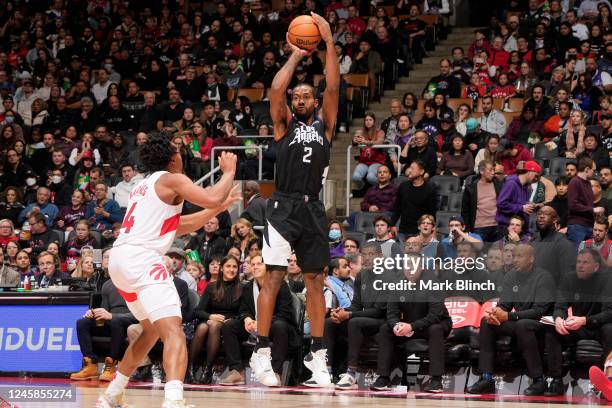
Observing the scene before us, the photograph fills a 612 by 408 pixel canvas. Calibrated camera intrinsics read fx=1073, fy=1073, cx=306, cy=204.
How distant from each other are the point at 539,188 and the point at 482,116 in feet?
9.15

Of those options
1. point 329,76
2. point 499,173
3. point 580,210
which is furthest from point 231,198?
point 499,173

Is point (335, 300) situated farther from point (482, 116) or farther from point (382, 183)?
point (482, 116)

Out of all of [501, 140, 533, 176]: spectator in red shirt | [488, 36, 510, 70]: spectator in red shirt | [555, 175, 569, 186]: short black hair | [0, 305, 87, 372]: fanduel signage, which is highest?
[488, 36, 510, 70]: spectator in red shirt

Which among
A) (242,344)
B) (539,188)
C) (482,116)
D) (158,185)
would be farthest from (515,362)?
(482,116)

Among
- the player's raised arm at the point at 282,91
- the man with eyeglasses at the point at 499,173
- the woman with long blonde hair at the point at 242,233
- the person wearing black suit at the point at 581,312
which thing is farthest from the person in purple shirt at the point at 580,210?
the player's raised arm at the point at 282,91

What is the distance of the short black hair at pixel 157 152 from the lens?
7.34 m

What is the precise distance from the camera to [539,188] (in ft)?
45.8

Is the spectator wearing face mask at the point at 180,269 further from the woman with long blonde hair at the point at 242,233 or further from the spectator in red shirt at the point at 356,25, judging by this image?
the spectator in red shirt at the point at 356,25

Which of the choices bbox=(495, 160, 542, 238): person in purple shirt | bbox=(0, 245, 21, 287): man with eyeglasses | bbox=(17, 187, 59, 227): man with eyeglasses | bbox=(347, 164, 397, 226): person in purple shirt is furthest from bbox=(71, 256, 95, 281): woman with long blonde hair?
bbox=(495, 160, 542, 238): person in purple shirt

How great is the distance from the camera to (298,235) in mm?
8664

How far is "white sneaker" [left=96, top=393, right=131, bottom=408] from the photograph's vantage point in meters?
7.22

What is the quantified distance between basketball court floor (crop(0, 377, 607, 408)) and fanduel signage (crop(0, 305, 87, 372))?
1.73m

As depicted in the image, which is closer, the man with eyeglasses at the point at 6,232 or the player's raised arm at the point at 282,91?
the player's raised arm at the point at 282,91

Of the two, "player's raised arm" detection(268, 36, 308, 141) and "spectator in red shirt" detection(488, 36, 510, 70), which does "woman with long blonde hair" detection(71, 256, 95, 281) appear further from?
"spectator in red shirt" detection(488, 36, 510, 70)
